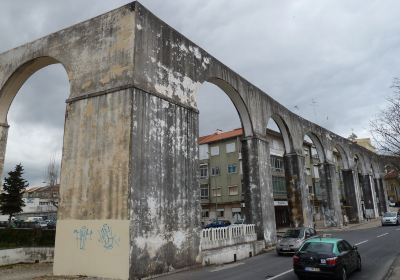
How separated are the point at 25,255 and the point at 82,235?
10.1 meters

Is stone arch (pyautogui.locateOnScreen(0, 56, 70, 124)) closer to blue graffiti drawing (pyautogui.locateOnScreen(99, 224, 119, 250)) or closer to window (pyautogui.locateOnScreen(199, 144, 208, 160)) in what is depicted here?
blue graffiti drawing (pyautogui.locateOnScreen(99, 224, 119, 250))

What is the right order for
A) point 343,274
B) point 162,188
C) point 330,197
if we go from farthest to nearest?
1. point 330,197
2. point 162,188
3. point 343,274

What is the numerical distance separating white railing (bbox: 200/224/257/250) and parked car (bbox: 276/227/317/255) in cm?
187

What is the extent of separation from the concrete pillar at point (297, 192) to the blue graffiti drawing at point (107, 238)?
15718 mm

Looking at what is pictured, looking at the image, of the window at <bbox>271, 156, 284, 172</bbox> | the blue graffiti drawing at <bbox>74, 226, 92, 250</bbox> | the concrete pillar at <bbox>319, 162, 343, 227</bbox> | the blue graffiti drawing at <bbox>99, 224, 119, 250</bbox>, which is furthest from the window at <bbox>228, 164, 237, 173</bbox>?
the blue graffiti drawing at <bbox>99, 224, 119, 250</bbox>

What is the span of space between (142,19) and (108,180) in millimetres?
6540

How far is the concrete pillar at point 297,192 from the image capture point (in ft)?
78.0

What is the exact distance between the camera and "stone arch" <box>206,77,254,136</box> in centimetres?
1916

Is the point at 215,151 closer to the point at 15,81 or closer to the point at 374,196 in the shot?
the point at 374,196

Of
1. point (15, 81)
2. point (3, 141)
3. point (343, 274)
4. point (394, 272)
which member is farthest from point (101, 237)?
point (15, 81)

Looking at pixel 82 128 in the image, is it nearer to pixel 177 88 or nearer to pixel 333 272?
pixel 177 88

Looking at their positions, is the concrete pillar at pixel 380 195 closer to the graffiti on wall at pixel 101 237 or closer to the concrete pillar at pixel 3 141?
the graffiti on wall at pixel 101 237

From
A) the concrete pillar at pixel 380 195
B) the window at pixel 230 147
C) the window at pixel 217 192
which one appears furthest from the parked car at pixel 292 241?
the concrete pillar at pixel 380 195

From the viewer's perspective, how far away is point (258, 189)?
19.7 m
